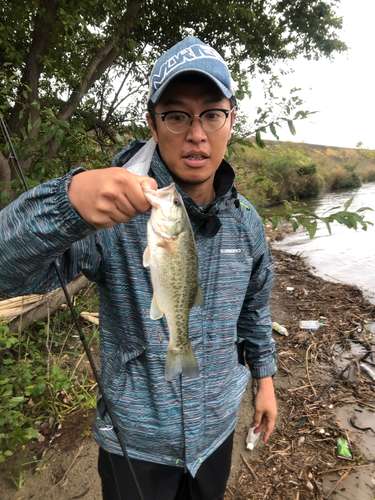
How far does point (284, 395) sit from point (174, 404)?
2.96m

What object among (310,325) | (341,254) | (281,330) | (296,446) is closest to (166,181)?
(296,446)

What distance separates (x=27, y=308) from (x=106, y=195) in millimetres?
3192

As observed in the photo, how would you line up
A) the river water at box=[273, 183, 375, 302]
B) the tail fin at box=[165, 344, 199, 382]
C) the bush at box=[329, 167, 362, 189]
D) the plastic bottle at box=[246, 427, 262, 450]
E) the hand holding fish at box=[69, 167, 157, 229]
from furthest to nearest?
the bush at box=[329, 167, 362, 189] → the river water at box=[273, 183, 375, 302] → the plastic bottle at box=[246, 427, 262, 450] → the tail fin at box=[165, 344, 199, 382] → the hand holding fish at box=[69, 167, 157, 229]

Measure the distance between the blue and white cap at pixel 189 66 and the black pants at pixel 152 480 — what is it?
76.4 inches

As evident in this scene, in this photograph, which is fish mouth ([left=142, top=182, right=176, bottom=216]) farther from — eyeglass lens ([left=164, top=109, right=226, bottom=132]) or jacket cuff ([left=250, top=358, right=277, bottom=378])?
jacket cuff ([left=250, top=358, right=277, bottom=378])

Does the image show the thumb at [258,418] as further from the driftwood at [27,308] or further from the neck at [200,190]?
the driftwood at [27,308]

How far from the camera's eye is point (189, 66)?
57.9 inches

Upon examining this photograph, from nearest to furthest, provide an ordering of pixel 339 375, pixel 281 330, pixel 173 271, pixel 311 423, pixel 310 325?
pixel 173 271
pixel 311 423
pixel 339 375
pixel 281 330
pixel 310 325

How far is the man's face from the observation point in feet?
5.00

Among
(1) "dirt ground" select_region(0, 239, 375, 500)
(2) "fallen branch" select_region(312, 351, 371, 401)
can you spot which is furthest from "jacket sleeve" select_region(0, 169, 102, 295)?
(2) "fallen branch" select_region(312, 351, 371, 401)

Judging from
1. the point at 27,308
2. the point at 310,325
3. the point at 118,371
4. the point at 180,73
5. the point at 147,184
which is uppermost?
the point at 180,73

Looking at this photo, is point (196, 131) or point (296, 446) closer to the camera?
point (196, 131)

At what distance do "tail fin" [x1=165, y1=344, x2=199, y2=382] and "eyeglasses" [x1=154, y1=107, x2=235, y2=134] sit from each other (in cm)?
111

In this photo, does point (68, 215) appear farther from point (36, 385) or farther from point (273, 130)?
point (273, 130)
